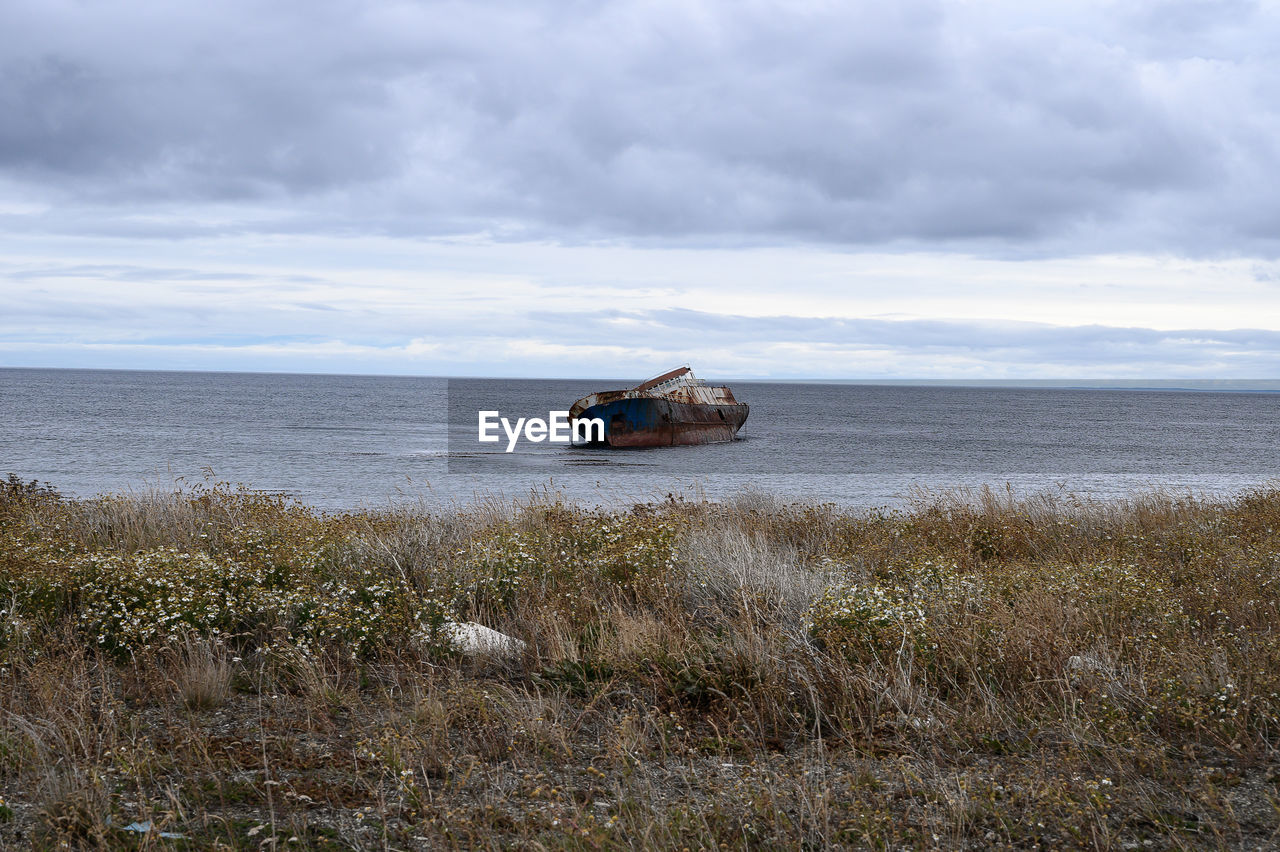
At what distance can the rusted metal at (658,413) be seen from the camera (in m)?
49.6

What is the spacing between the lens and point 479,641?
711cm

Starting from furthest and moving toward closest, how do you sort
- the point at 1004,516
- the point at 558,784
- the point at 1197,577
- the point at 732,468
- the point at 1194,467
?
the point at 1194,467 < the point at 732,468 < the point at 1004,516 < the point at 1197,577 < the point at 558,784

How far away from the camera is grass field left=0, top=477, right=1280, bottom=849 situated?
4223mm

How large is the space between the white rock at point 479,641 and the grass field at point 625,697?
73mm

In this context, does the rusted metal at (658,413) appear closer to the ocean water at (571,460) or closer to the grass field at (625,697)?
the ocean water at (571,460)

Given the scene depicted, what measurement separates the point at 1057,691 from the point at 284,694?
17.6 feet

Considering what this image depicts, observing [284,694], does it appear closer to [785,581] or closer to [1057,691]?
[785,581]

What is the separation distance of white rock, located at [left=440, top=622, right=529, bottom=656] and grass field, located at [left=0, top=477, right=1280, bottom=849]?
0.24 feet

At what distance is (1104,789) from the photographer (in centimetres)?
451

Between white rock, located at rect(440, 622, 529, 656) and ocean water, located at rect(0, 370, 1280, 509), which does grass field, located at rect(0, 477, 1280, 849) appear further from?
ocean water, located at rect(0, 370, 1280, 509)

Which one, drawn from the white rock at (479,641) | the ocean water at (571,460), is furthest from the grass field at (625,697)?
the ocean water at (571,460)

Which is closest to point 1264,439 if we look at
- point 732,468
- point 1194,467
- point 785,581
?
point 1194,467

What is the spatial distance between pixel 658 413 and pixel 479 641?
42.2 meters

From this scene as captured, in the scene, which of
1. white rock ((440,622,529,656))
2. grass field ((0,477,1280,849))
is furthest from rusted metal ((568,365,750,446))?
white rock ((440,622,529,656))
